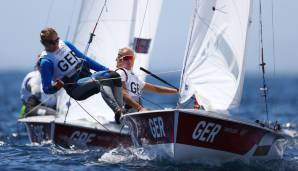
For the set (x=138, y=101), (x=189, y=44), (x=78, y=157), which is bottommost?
(x=78, y=157)

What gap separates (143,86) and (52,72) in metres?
1.29

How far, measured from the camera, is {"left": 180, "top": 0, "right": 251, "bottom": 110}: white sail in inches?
410

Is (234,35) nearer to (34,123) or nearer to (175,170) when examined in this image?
(175,170)

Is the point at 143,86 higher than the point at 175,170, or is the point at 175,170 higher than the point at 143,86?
the point at 143,86

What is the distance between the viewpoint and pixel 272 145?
10.7m

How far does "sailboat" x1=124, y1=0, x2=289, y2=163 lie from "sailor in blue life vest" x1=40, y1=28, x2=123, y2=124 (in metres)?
0.41

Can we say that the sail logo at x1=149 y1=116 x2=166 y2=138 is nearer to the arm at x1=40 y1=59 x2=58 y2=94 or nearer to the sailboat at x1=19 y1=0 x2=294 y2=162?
the sailboat at x1=19 y1=0 x2=294 y2=162

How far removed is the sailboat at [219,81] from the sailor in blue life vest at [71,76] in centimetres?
41

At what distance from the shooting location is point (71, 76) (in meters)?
10.7

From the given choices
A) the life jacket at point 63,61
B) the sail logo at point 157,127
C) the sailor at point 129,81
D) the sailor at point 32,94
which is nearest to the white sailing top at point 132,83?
the sailor at point 129,81

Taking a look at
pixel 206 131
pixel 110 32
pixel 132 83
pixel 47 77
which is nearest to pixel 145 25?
pixel 110 32

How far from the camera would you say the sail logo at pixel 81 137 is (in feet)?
41.3

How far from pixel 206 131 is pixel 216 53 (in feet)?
4.48

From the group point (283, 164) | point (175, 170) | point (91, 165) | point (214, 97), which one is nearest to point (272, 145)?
point (283, 164)
